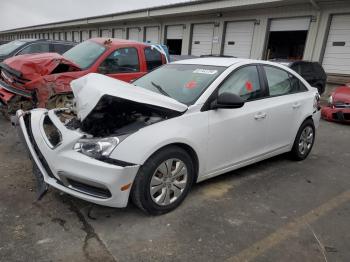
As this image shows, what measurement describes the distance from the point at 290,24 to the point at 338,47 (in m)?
2.42

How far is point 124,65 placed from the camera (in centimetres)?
671

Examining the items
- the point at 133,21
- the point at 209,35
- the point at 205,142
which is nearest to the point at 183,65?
the point at 205,142

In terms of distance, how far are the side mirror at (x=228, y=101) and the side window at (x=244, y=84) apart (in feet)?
0.75

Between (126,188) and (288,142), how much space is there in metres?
2.86

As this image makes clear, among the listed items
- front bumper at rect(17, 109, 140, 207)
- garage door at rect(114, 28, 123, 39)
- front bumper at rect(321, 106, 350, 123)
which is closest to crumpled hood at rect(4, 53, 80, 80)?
front bumper at rect(17, 109, 140, 207)

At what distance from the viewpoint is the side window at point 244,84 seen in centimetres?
385

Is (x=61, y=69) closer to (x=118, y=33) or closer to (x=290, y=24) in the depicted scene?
(x=290, y=24)

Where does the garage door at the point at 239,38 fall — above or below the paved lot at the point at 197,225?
above

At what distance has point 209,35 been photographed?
1833cm

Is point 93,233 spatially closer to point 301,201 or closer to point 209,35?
point 301,201

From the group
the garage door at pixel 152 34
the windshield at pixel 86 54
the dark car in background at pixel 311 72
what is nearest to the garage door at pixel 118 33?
the garage door at pixel 152 34

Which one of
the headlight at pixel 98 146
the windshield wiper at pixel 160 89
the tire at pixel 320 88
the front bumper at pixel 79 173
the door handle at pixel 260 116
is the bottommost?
the tire at pixel 320 88

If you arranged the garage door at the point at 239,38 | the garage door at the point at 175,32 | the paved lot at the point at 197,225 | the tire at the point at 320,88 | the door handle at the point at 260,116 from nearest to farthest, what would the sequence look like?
the paved lot at the point at 197,225 → the door handle at the point at 260,116 → the tire at the point at 320,88 → the garage door at the point at 239,38 → the garage door at the point at 175,32

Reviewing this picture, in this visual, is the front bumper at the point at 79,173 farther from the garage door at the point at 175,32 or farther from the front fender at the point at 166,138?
the garage door at the point at 175,32
